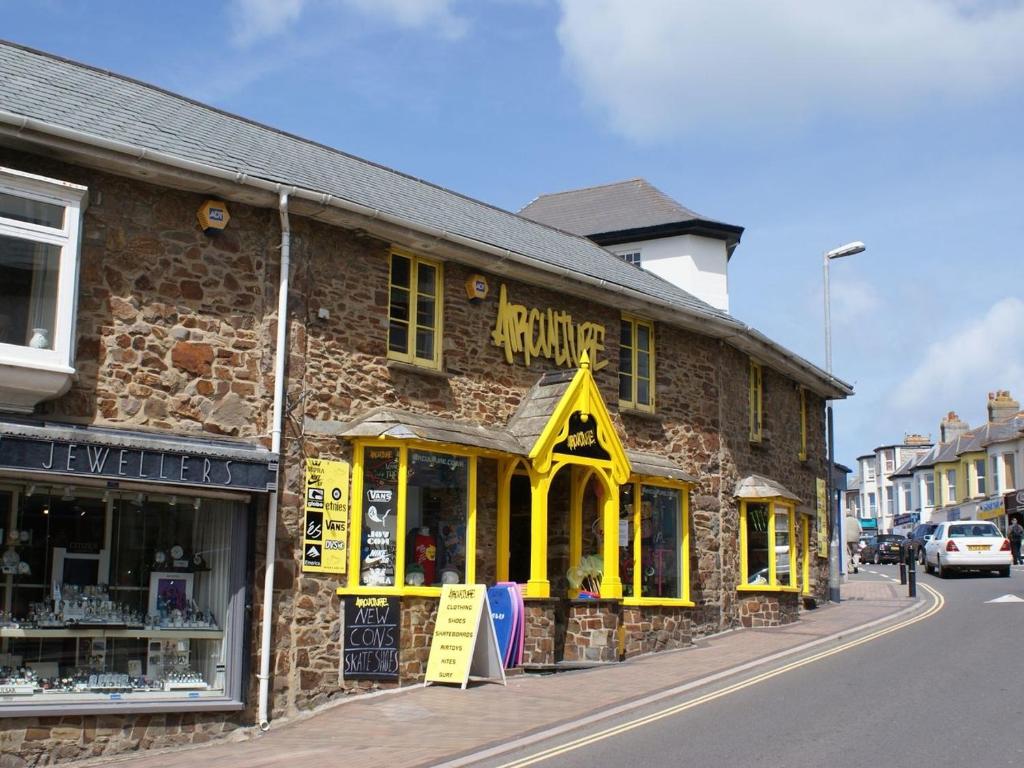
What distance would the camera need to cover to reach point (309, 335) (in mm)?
13844

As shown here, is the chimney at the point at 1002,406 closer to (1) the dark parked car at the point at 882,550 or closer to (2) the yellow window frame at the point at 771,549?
(1) the dark parked car at the point at 882,550

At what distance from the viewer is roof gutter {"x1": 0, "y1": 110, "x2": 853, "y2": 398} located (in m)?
11.4

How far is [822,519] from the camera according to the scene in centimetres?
2662

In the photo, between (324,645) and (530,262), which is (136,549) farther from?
(530,262)

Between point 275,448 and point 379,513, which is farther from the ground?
point 275,448

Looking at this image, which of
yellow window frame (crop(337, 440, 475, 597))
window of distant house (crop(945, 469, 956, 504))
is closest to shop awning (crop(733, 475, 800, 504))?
yellow window frame (crop(337, 440, 475, 597))

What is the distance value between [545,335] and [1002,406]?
53556 millimetres

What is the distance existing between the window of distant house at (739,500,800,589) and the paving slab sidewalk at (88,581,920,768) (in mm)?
3947

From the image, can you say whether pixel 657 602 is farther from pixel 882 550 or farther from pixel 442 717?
pixel 882 550

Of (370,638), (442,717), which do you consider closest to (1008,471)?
(370,638)

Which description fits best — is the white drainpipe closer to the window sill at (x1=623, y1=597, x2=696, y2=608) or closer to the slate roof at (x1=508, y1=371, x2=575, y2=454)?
the slate roof at (x1=508, y1=371, x2=575, y2=454)

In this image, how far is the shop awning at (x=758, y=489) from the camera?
20953 mm

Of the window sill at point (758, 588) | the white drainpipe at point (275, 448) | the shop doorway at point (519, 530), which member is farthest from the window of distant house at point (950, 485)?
the white drainpipe at point (275, 448)

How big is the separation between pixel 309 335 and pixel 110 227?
8.69ft
